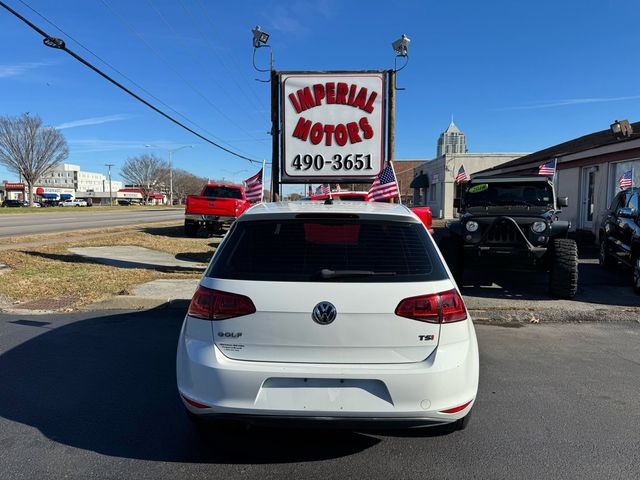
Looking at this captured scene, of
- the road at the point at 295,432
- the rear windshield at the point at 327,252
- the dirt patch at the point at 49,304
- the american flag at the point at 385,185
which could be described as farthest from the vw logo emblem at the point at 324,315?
the american flag at the point at 385,185

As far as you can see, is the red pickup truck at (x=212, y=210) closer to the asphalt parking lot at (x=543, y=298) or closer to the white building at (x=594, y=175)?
the asphalt parking lot at (x=543, y=298)

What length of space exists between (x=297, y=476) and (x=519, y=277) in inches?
330

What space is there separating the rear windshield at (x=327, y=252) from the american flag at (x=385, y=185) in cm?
650

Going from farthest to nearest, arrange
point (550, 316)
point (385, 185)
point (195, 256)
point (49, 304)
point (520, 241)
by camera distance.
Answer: point (195, 256)
point (385, 185)
point (520, 241)
point (49, 304)
point (550, 316)

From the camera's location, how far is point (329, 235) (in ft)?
10.1

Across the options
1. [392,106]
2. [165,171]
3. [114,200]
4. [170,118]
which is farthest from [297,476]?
[114,200]

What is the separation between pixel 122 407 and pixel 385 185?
7008 mm

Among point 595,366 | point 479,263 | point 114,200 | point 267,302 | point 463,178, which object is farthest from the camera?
point 114,200

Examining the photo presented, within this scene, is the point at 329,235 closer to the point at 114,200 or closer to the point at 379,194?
the point at 379,194

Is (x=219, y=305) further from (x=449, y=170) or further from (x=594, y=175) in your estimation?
(x=449, y=170)

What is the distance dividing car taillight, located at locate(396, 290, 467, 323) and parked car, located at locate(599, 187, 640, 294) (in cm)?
673

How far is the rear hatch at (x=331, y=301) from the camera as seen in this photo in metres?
2.75

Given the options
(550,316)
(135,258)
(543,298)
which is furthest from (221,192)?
(550,316)

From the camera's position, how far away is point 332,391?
8.86 ft
